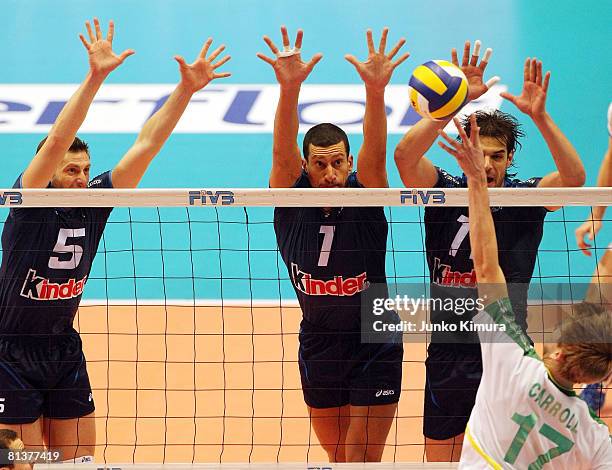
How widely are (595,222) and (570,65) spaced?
23.0 ft

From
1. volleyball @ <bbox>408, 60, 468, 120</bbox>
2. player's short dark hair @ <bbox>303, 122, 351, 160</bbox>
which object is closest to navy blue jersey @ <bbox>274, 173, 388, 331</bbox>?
player's short dark hair @ <bbox>303, 122, 351, 160</bbox>

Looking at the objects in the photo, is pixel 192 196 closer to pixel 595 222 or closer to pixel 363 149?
pixel 363 149

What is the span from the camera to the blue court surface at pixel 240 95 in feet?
31.7

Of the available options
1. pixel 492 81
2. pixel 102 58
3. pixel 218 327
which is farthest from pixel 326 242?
pixel 218 327

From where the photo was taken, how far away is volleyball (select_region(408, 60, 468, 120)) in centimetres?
503

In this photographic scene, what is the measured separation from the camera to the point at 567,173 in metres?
5.18

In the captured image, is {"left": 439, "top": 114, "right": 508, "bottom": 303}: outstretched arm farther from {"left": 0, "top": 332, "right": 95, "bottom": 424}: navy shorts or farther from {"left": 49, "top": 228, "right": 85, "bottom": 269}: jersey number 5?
{"left": 0, "top": 332, "right": 95, "bottom": 424}: navy shorts

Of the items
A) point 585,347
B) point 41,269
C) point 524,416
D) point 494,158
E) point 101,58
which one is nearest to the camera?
point 585,347

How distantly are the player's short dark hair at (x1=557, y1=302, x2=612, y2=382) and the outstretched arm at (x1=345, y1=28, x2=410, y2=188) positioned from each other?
76.3 inches

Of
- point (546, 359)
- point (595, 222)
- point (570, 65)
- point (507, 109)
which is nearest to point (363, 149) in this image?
point (595, 222)

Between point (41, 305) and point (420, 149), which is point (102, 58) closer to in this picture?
point (41, 305)

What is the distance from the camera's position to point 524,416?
3.51 m

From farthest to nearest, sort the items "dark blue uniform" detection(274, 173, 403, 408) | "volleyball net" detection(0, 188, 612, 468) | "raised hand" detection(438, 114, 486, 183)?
"dark blue uniform" detection(274, 173, 403, 408) < "volleyball net" detection(0, 188, 612, 468) < "raised hand" detection(438, 114, 486, 183)

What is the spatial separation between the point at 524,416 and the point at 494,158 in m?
2.05
